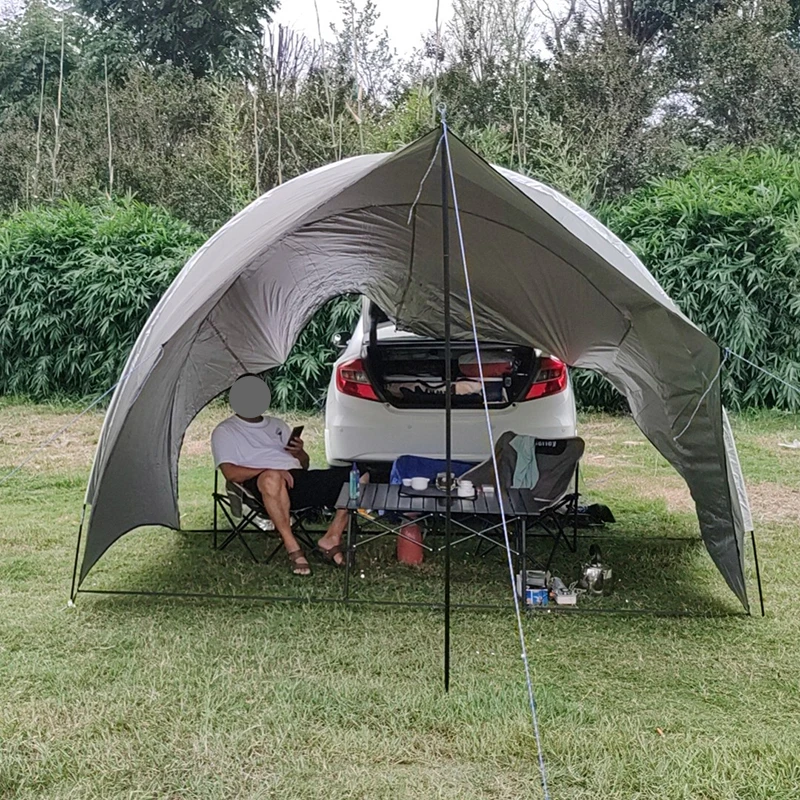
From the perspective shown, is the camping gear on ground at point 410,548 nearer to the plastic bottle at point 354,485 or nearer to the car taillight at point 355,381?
the plastic bottle at point 354,485

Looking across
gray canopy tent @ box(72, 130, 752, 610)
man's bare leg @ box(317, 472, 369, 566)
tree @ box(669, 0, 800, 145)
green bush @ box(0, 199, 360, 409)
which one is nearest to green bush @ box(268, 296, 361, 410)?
green bush @ box(0, 199, 360, 409)

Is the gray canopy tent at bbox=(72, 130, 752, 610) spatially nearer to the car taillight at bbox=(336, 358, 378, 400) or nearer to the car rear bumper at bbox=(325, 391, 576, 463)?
the car rear bumper at bbox=(325, 391, 576, 463)

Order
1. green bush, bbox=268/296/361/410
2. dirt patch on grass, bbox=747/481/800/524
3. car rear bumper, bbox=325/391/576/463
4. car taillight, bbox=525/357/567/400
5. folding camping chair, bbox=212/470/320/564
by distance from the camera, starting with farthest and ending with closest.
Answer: green bush, bbox=268/296/361/410 → dirt patch on grass, bbox=747/481/800/524 → car taillight, bbox=525/357/567/400 → car rear bumper, bbox=325/391/576/463 → folding camping chair, bbox=212/470/320/564

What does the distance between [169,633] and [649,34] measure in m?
16.5

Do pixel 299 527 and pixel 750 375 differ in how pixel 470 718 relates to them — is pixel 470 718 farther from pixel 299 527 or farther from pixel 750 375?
pixel 750 375

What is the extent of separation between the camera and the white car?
16.4 feet

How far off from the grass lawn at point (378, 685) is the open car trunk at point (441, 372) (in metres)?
0.83

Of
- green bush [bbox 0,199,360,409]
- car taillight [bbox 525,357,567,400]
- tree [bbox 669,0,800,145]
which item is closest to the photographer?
car taillight [bbox 525,357,567,400]

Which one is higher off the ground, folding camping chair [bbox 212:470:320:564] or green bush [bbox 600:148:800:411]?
green bush [bbox 600:148:800:411]

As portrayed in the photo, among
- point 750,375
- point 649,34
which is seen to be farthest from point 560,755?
point 649,34

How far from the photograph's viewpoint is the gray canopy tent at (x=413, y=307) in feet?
12.1

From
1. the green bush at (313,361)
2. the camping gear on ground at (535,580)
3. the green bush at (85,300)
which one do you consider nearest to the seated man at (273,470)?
the camping gear on ground at (535,580)

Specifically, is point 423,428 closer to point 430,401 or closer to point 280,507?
point 430,401

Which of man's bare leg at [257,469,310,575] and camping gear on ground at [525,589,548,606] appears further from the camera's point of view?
man's bare leg at [257,469,310,575]
